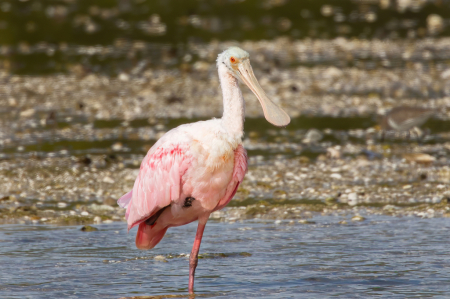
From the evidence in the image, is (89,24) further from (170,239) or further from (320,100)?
(170,239)

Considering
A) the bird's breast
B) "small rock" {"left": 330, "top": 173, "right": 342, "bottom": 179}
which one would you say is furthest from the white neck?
"small rock" {"left": 330, "top": 173, "right": 342, "bottom": 179}

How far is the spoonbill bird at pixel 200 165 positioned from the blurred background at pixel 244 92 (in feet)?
6.22

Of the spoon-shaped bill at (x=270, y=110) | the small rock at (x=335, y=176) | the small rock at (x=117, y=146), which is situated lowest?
the small rock at (x=335, y=176)

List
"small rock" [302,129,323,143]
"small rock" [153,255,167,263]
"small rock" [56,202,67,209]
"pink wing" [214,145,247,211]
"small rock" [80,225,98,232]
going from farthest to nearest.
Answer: "small rock" [302,129,323,143] < "small rock" [56,202,67,209] < "small rock" [80,225,98,232] < "small rock" [153,255,167,263] < "pink wing" [214,145,247,211]

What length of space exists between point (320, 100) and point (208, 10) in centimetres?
1018

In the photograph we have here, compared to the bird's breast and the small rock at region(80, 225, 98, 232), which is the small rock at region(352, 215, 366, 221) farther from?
the small rock at region(80, 225, 98, 232)

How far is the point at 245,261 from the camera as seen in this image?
6.24 metres

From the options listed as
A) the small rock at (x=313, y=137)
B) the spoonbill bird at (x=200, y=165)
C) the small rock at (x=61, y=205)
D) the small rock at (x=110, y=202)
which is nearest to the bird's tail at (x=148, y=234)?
the spoonbill bird at (x=200, y=165)

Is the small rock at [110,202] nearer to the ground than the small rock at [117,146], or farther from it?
nearer to the ground

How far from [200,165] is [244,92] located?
770cm

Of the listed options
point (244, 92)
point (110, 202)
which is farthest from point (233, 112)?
point (244, 92)

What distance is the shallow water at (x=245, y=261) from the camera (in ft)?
18.2

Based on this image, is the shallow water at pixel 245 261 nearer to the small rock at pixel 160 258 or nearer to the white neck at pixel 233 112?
the small rock at pixel 160 258

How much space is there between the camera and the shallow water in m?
5.55
